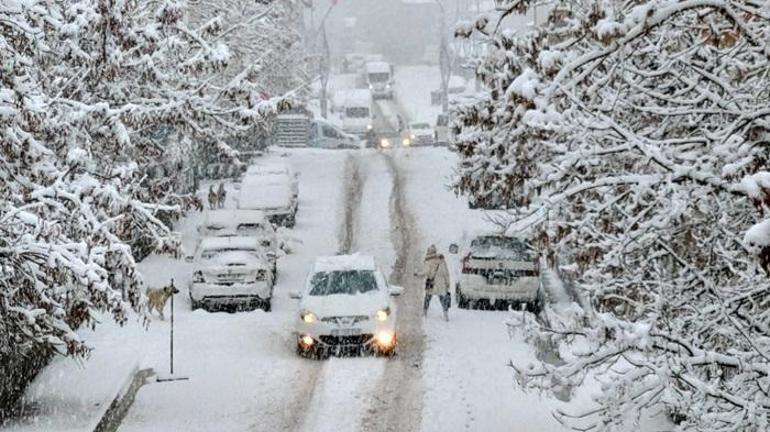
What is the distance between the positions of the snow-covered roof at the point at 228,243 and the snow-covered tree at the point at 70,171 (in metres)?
7.31

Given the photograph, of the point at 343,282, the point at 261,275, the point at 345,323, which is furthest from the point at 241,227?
the point at 345,323

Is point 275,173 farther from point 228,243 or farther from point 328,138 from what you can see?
point 328,138

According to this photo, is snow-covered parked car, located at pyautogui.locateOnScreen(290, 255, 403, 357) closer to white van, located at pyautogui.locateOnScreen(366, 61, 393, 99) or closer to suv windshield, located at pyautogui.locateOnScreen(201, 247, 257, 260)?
suv windshield, located at pyautogui.locateOnScreen(201, 247, 257, 260)

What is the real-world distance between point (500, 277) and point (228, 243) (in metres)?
5.62

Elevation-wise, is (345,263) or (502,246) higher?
(502,246)

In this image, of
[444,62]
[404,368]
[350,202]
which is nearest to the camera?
[404,368]

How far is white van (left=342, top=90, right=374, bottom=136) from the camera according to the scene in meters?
63.9

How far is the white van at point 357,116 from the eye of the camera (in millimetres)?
63875

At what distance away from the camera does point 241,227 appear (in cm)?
2900

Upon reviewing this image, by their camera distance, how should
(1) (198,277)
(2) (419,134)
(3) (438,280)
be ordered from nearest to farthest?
(3) (438,280), (1) (198,277), (2) (419,134)

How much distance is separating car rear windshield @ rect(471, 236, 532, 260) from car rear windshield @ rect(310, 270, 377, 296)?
3575mm

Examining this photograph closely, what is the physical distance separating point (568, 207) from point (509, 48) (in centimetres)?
225

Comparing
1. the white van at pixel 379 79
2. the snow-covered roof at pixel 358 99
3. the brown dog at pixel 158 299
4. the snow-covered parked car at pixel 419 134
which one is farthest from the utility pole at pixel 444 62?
the brown dog at pixel 158 299

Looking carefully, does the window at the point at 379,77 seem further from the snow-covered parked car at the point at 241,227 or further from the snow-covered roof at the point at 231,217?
the snow-covered parked car at the point at 241,227
